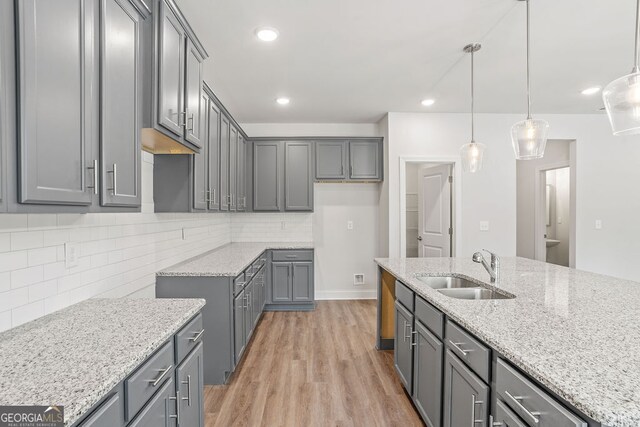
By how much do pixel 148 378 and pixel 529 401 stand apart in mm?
1322

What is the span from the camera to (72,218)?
174 centimetres

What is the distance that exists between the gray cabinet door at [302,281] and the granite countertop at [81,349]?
2706 millimetres

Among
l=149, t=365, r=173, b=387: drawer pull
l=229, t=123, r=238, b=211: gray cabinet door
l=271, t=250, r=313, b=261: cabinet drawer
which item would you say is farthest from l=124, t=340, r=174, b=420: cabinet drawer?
l=271, t=250, r=313, b=261: cabinet drawer

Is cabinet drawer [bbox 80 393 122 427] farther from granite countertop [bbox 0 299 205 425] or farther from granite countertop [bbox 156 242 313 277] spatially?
granite countertop [bbox 156 242 313 277]

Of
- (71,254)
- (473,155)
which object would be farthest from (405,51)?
(71,254)

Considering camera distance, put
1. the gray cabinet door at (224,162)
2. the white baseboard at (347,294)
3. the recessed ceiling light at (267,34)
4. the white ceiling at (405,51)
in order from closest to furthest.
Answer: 1. the white ceiling at (405,51)
2. the recessed ceiling light at (267,34)
3. the gray cabinet door at (224,162)
4. the white baseboard at (347,294)

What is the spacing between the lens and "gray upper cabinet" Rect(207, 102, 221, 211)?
9.86ft

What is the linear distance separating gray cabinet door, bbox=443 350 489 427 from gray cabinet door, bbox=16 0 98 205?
5.74ft

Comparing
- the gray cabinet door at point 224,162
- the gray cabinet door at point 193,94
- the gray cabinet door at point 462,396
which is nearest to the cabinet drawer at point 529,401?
the gray cabinet door at point 462,396

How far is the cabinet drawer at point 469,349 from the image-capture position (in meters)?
1.33

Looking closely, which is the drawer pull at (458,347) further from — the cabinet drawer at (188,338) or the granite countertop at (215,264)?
the granite countertop at (215,264)

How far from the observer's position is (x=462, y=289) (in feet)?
7.62

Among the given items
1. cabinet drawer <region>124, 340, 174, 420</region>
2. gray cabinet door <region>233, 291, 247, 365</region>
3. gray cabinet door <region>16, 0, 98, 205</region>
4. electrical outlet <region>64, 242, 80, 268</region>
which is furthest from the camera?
gray cabinet door <region>233, 291, 247, 365</region>

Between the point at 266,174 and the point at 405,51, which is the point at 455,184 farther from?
the point at 266,174
